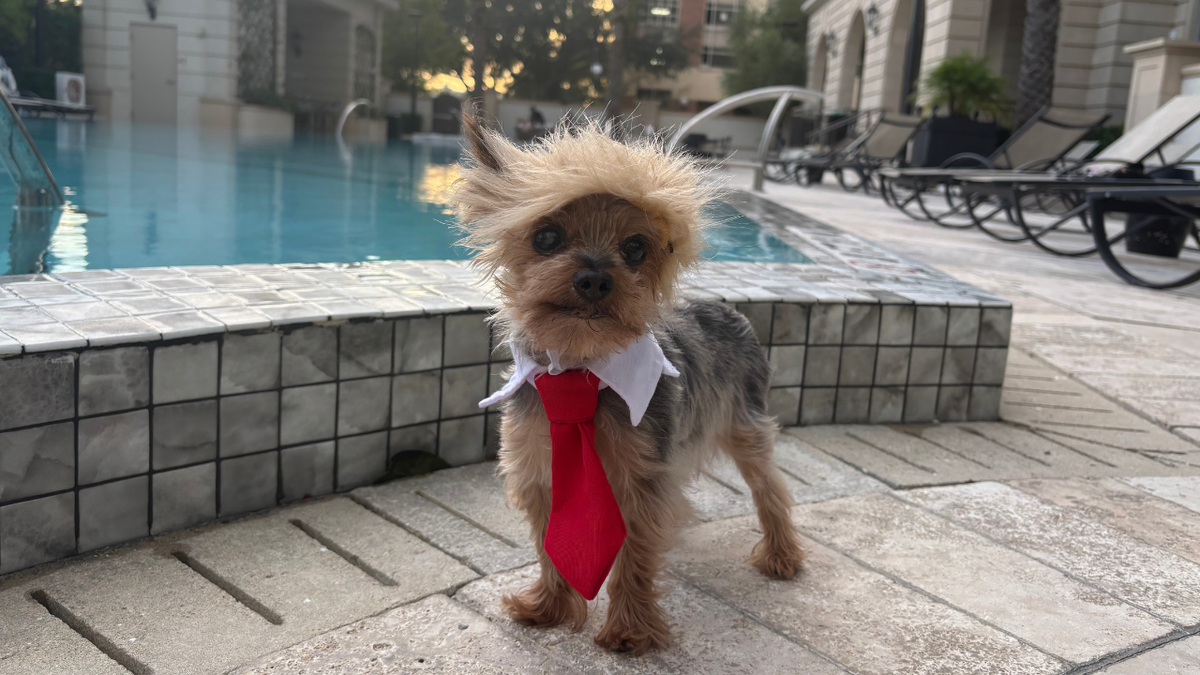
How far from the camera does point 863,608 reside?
2330mm

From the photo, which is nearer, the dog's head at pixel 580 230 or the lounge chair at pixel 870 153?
the dog's head at pixel 580 230

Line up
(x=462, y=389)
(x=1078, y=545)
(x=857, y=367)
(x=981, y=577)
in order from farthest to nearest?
(x=857, y=367) < (x=462, y=389) < (x=1078, y=545) < (x=981, y=577)

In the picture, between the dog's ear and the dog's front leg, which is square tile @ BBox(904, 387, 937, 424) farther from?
the dog's ear

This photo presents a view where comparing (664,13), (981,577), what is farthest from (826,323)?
(664,13)

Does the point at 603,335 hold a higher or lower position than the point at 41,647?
higher

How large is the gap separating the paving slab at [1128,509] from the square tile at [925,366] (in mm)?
692

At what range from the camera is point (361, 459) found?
2.88 metres

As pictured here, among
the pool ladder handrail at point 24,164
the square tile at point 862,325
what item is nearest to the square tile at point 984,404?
the square tile at point 862,325

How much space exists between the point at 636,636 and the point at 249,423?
1.30 meters

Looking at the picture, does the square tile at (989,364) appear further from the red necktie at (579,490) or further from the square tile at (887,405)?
the red necktie at (579,490)

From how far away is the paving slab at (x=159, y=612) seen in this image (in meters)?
1.93

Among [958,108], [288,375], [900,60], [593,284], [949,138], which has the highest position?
[900,60]

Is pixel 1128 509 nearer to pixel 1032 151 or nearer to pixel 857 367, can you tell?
pixel 857 367

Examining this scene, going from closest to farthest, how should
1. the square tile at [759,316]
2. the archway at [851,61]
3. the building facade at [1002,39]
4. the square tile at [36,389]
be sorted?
the square tile at [36,389], the square tile at [759,316], the building facade at [1002,39], the archway at [851,61]
